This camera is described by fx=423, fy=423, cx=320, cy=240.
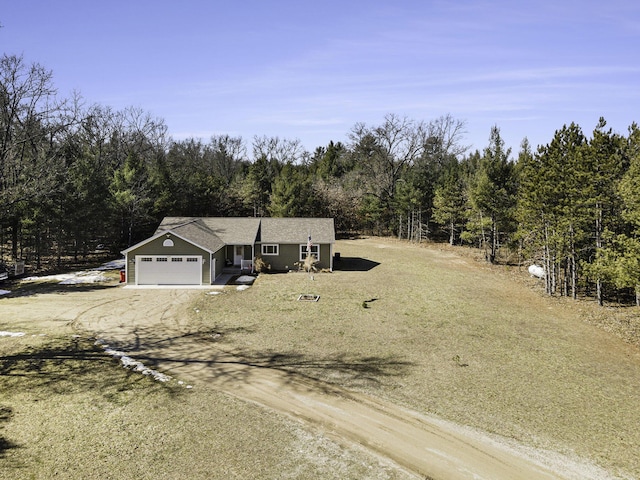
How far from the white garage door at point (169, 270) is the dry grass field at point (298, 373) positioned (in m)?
1.97

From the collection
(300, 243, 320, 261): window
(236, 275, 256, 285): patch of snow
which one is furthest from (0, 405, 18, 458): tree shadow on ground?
(300, 243, 320, 261): window

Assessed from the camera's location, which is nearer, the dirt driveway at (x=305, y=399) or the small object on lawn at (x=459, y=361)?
the dirt driveway at (x=305, y=399)

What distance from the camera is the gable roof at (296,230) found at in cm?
3334

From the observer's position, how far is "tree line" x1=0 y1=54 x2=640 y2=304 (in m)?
24.0

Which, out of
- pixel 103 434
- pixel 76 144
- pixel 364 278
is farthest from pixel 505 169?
pixel 76 144

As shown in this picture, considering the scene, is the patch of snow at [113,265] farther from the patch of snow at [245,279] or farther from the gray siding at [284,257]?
the gray siding at [284,257]

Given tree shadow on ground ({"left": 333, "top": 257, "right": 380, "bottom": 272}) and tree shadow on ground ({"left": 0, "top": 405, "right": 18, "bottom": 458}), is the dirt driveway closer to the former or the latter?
tree shadow on ground ({"left": 0, "top": 405, "right": 18, "bottom": 458})

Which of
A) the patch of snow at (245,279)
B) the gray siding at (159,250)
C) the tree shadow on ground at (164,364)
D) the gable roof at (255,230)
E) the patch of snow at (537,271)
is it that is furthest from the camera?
the patch of snow at (537,271)

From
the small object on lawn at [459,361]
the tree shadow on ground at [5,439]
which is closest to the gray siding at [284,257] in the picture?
the small object on lawn at [459,361]

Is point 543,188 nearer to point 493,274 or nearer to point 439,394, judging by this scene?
point 493,274

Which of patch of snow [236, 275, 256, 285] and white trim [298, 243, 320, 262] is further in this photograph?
white trim [298, 243, 320, 262]

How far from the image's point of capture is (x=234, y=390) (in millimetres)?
12898

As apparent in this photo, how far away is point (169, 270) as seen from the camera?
27.8 meters

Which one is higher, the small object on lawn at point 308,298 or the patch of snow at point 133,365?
the small object on lawn at point 308,298
